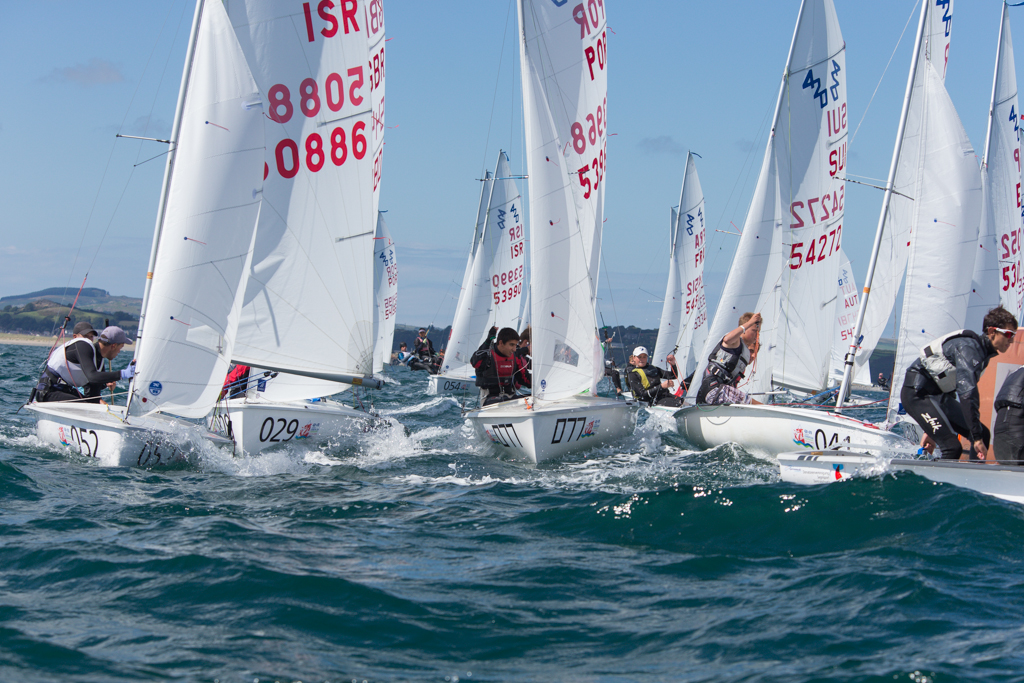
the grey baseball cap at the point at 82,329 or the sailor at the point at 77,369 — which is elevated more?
the grey baseball cap at the point at 82,329

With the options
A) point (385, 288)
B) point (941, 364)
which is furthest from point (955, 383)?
point (385, 288)

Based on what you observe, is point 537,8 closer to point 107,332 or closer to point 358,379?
point 358,379

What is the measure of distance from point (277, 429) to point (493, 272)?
13.9 metres

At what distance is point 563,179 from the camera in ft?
30.6

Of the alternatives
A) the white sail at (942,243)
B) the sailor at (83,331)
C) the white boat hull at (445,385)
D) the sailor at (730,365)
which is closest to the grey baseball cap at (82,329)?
the sailor at (83,331)

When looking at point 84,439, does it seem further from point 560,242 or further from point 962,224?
point 962,224

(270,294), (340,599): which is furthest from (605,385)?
(340,599)

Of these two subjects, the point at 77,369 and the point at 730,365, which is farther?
the point at 730,365

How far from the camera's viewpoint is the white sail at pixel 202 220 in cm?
775

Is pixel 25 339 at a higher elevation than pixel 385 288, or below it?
below

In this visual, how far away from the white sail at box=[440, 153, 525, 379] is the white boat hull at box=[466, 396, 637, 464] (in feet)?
38.7

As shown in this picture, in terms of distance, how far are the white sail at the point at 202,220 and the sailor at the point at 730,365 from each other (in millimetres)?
5601

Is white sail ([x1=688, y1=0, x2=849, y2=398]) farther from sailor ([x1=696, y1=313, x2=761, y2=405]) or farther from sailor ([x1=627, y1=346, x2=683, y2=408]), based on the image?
sailor ([x1=627, y1=346, x2=683, y2=408])

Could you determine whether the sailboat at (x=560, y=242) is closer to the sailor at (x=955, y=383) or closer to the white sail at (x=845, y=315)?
the sailor at (x=955, y=383)
